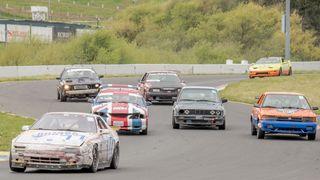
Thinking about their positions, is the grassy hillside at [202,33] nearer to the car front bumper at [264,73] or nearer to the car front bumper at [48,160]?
the car front bumper at [264,73]

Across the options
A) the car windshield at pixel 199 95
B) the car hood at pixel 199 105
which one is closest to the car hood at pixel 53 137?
the car hood at pixel 199 105

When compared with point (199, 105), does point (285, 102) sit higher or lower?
higher

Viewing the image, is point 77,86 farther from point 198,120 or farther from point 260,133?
point 260,133

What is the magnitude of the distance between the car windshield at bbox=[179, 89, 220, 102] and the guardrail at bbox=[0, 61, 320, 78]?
39834mm

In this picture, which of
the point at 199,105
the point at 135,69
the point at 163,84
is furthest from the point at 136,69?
the point at 199,105

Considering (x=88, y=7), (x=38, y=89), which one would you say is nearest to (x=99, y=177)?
(x=38, y=89)

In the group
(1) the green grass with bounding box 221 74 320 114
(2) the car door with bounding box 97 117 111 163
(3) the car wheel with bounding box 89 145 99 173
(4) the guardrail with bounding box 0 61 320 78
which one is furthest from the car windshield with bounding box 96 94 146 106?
(4) the guardrail with bounding box 0 61 320 78

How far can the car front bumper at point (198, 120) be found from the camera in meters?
31.6

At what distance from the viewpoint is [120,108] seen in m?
29.4

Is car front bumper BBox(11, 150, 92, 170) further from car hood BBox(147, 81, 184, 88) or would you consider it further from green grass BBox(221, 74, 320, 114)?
green grass BBox(221, 74, 320, 114)

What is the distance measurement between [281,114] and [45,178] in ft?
40.9

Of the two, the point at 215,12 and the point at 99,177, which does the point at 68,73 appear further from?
the point at 215,12

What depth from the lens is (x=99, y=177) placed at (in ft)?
57.5

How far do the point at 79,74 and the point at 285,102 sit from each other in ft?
59.6
